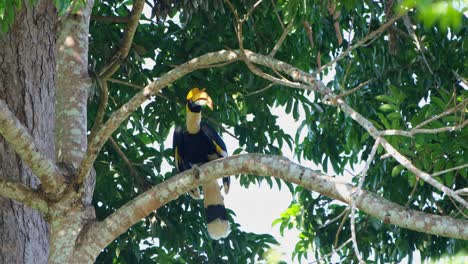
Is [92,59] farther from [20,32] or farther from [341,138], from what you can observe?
[341,138]

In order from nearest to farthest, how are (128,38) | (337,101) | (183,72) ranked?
1. (337,101)
2. (183,72)
3. (128,38)

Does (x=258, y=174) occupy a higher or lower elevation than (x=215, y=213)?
lower

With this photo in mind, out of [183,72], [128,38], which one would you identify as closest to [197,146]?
[128,38]

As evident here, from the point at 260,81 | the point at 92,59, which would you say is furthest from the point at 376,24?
the point at 92,59

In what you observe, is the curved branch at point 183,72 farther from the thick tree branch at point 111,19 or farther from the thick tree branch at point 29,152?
the thick tree branch at point 111,19

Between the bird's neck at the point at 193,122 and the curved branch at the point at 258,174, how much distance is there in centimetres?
237

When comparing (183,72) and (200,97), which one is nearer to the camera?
(183,72)

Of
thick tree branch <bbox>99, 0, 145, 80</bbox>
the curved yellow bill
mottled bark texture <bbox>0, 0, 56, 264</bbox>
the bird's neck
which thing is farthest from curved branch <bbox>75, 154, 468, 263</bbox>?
the bird's neck

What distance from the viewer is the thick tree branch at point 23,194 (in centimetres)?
420

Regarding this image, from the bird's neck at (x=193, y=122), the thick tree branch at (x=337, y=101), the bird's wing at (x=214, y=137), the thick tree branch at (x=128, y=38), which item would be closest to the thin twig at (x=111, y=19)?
the thick tree branch at (x=128, y=38)

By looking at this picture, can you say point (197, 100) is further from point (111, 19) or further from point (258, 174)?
point (258, 174)

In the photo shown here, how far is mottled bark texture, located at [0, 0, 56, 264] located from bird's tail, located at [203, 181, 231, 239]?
5.78ft

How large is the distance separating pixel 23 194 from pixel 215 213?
2424 millimetres

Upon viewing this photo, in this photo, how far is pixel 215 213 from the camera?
6.50m
